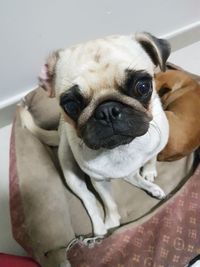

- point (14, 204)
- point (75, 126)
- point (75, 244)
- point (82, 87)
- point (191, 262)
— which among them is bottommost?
point (191, 262)

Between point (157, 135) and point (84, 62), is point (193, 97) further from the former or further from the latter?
point (84, 62)

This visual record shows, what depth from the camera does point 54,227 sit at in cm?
130

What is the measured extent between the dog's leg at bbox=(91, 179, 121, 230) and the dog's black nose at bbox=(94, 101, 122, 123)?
38 cm

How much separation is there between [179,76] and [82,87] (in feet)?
2.00

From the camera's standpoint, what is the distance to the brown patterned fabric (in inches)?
48.7

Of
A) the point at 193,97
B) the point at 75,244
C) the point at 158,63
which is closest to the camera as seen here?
the point at 158,63

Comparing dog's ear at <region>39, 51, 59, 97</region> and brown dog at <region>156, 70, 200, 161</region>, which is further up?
dog's ear at <region>39, 51, 59, 97</region>

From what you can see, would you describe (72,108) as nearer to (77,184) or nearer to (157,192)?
(77,184)

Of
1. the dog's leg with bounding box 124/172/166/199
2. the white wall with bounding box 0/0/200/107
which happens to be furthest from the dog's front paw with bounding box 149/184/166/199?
the white wall with bounding box 0/0/200/107

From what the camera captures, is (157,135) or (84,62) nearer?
(84,62)

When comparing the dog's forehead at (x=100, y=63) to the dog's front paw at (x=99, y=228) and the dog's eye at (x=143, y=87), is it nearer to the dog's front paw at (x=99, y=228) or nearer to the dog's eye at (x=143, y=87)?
the dog's eye at (x=143, y=87)

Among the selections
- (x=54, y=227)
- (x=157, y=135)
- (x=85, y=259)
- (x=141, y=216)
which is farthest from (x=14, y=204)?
(x=157, y=135)

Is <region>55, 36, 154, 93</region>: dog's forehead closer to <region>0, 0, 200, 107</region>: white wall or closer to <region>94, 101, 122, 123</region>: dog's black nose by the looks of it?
<region>94, 101, 122, 123</region>: dog's black nose

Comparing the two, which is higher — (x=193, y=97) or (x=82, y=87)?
(x=82, y=87)
